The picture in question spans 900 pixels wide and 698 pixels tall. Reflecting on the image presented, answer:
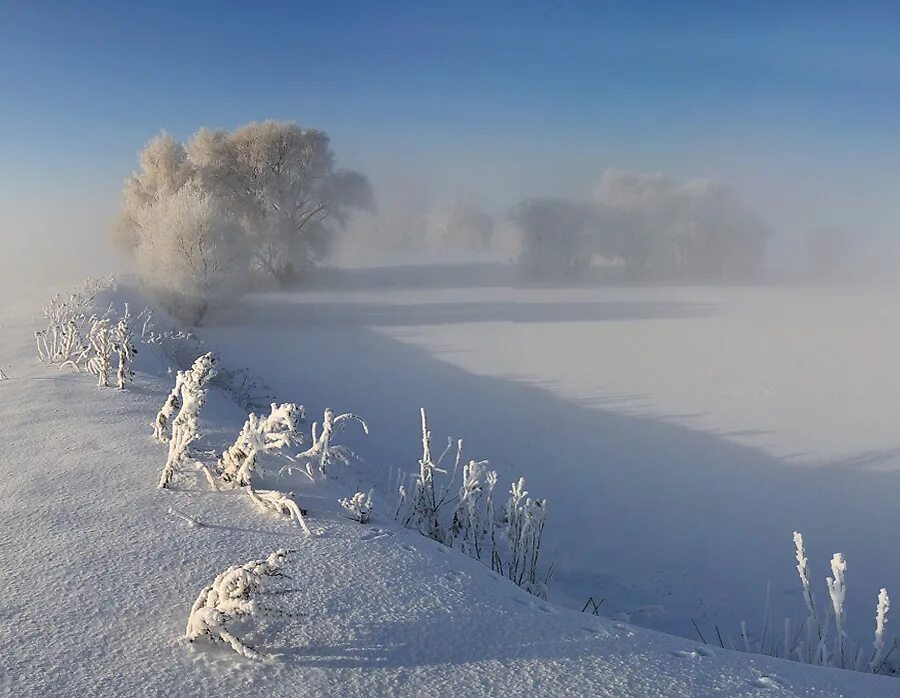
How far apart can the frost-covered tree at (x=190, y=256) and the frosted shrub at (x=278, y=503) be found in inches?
611

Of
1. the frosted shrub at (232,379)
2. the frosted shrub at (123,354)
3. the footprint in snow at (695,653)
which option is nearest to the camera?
the footprint in snow at (695,653)

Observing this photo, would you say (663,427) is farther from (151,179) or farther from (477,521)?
(151,179)

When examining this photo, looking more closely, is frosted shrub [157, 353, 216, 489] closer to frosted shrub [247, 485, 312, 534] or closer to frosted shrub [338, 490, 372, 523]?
frosted shrub [247, 485, 312, 534]

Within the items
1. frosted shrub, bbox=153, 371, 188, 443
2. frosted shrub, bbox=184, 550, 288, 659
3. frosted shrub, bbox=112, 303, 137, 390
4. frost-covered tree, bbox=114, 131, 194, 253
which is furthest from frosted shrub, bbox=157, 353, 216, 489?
frost-covered tree, bbox=114, 131, 194, 253

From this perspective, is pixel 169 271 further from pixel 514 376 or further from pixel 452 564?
pixel 452 564

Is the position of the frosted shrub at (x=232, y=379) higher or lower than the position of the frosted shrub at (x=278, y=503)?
lower

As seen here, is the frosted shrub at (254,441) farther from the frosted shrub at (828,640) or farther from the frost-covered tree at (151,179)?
the frost-covered tree at (151,179)

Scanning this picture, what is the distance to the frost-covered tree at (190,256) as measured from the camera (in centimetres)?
1698

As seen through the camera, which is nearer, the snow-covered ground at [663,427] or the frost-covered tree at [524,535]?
the frost-covered tree at [524,535]

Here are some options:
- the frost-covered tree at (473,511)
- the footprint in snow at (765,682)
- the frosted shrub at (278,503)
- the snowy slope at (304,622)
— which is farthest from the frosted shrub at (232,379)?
the footprint in snow at (765,682)

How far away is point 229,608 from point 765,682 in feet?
4.34

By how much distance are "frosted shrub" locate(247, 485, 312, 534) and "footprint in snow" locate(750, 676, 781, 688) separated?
1.48 m

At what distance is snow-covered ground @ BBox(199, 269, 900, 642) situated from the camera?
4.30 metres

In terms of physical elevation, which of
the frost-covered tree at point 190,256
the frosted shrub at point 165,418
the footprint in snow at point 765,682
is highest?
the frost-covered tree at point 190,256
